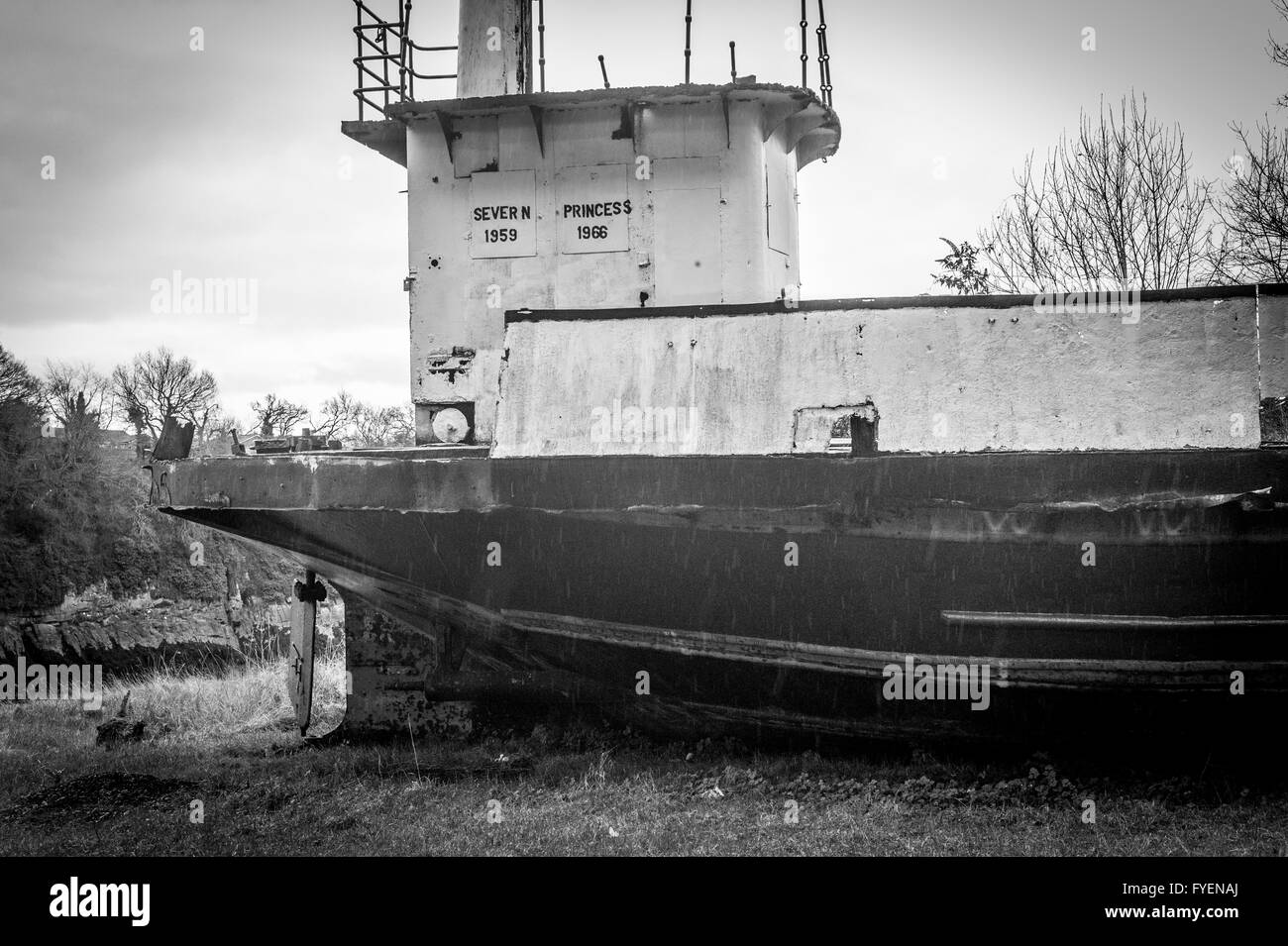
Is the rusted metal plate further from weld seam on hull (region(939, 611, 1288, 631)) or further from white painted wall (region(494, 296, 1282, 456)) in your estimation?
weld seam on hull (region(939, 611, 1288, 631))

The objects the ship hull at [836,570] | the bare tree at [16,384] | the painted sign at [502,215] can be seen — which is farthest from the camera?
the bare tree at [16,384]

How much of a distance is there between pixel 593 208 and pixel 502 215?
21.3 inches

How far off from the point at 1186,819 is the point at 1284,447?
4.78 ft

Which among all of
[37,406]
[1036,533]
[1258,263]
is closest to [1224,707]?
[1036,533]

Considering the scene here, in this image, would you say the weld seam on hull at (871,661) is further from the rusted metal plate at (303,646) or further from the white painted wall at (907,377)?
the rusted metal plate at (303,646)

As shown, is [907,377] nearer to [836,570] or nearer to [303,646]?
[836,570]

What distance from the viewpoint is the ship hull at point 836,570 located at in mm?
3820

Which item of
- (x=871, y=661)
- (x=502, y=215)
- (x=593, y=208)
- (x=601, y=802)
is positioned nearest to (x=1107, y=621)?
(x=871, y=661)

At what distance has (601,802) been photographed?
154 inches

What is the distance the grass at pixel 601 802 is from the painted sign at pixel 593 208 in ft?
8.79

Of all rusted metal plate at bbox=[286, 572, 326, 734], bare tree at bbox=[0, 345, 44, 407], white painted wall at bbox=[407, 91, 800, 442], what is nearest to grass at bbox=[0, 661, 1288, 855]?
rusted metal plate at bbox=[286, 572, 326, 734]

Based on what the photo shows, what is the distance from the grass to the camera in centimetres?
342

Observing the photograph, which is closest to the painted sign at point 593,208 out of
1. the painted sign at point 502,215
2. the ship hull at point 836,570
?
the painted sign at point 502,215

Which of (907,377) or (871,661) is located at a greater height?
(907,377)
